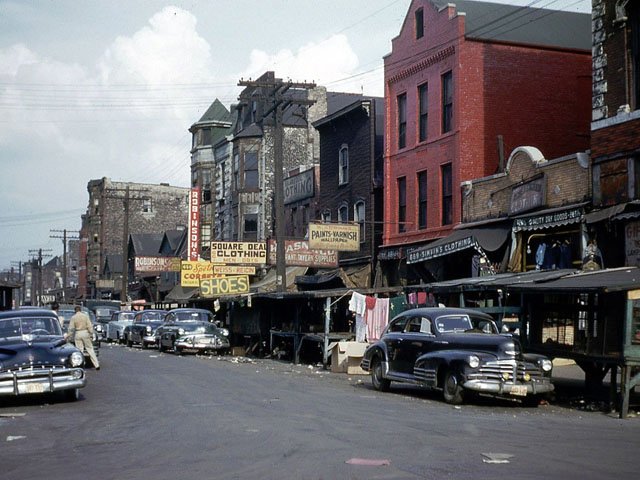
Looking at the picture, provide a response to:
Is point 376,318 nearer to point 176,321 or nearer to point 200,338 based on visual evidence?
point 200,338

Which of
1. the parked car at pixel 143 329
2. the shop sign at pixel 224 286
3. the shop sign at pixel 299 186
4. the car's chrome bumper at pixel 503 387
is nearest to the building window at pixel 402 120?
the shop sign at pixel 224 286

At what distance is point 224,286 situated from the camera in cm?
4222

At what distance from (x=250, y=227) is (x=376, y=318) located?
1203 inches

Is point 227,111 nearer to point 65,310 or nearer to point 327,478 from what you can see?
point 65,310

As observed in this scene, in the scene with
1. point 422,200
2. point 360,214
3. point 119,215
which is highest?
point 119,215

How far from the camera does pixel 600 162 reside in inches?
1003

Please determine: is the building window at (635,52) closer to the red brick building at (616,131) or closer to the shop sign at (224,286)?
the red brick building at (616,131)

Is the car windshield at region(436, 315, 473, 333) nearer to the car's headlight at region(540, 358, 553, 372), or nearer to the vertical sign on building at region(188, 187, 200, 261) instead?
the car's headlight at region(540, 358, 553, 372)

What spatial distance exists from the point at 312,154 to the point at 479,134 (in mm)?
26882

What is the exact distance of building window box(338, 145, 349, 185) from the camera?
43.3 meters

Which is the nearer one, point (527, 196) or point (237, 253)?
point (527, 196)

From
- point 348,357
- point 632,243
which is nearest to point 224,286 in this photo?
point 348,357

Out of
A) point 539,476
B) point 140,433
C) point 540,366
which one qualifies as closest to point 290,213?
point 540,366

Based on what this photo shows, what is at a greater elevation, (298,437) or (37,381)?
(37,381)
